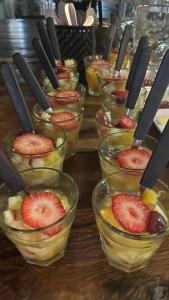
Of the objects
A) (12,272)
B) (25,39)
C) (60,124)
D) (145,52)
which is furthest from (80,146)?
(25,39)

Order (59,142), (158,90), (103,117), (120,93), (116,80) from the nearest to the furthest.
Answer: (158,90)
(59,142)
(103,117)
(120,93)
(116,80)

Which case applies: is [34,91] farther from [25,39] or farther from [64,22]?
[25,39]

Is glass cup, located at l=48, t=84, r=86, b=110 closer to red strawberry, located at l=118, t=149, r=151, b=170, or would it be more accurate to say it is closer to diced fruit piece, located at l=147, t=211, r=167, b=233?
red strawberry, located at l=118, t=149, r=151, b=170

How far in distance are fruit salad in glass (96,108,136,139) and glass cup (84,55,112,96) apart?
0.98ft

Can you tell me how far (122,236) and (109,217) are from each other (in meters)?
0.05

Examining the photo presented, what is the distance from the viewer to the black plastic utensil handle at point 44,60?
0.84 m

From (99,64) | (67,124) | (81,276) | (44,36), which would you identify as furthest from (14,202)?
(99,64)

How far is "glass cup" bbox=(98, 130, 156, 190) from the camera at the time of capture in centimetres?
57

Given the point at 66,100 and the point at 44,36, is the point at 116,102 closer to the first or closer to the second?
the point at 66,100

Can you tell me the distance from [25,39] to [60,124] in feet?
3.47

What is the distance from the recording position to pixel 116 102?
856 millimetres

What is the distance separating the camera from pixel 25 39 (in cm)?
163

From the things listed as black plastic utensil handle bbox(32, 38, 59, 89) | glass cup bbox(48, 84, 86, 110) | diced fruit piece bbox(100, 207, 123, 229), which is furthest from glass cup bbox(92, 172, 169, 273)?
black plastic utensil handle bbox(32, 38, 59, 89)

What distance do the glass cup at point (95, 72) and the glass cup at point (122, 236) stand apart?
58 cm
